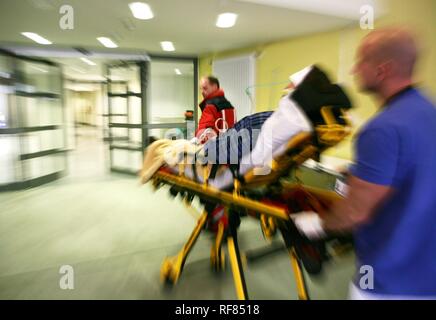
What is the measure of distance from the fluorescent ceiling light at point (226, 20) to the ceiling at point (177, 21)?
0.07 meters

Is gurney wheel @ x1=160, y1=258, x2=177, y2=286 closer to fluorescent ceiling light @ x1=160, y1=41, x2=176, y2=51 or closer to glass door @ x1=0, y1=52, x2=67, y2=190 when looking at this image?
glass door @ x1=0, y1=52, x2=67, y2=190

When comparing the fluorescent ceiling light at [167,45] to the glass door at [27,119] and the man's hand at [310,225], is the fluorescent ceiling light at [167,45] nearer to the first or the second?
the glass door at [27,119]

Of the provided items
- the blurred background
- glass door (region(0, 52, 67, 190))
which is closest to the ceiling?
the blurred background

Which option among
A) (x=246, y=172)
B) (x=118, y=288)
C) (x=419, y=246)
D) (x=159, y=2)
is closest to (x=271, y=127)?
(x=246, y=172)

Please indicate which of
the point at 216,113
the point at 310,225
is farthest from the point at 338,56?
the point at 310,225

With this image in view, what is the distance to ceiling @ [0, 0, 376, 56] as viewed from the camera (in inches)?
109

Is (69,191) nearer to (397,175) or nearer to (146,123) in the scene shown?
(146,123)

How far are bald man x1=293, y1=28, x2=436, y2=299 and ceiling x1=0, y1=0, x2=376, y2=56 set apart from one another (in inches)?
83.6

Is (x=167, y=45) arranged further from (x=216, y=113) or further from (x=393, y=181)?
(x=393, y=181)

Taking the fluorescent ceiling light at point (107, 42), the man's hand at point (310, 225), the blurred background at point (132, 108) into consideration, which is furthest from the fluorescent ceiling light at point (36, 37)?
the man's hand at point (310, 225)

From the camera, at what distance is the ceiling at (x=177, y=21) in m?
2.78

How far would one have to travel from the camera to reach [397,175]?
2.88ft
